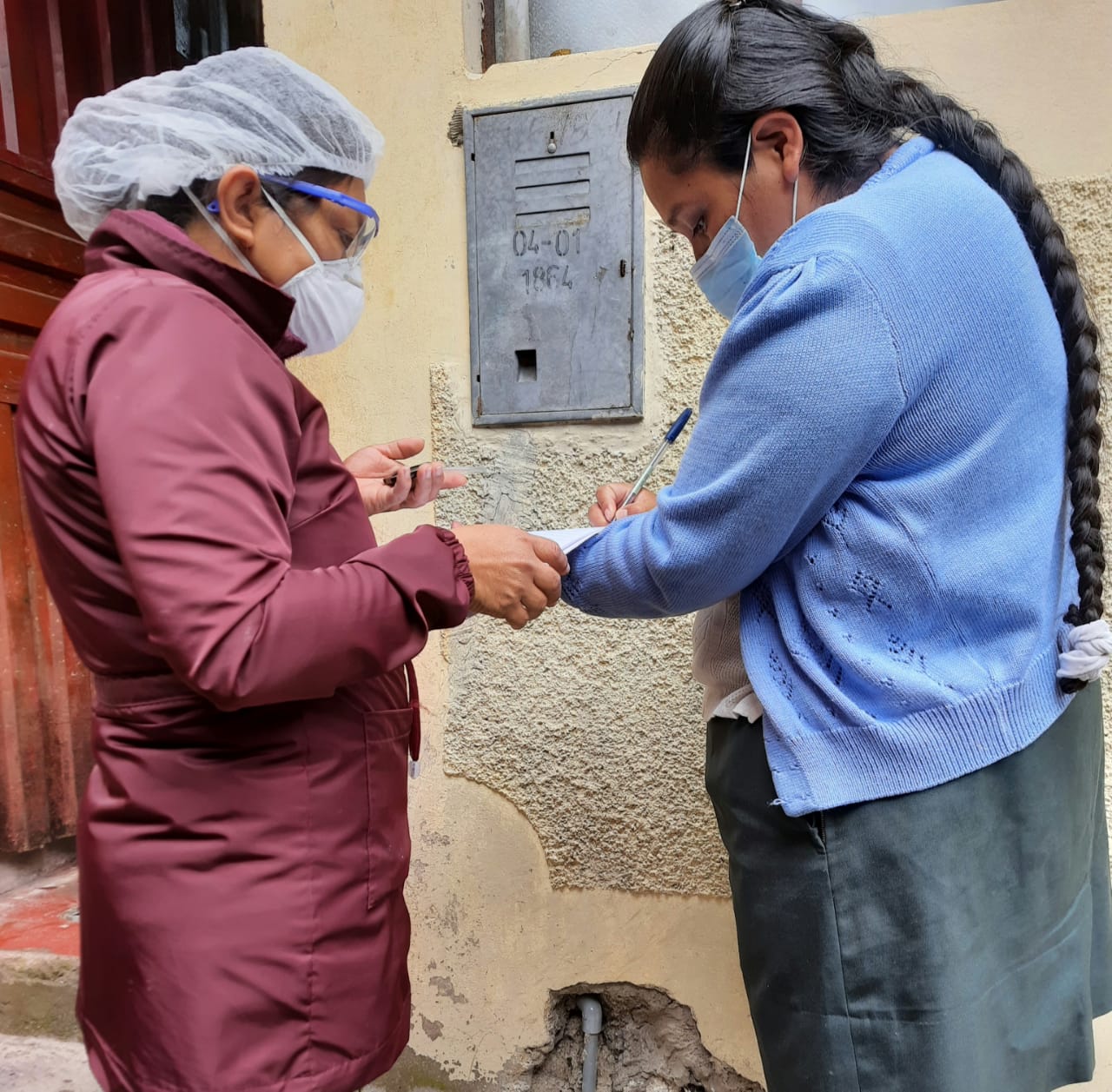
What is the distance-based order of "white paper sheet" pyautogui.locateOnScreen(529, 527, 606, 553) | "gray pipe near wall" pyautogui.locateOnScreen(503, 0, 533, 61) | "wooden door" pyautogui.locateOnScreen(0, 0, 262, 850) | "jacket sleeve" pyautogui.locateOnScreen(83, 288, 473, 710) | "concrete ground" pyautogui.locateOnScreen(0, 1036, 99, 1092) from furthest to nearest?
1. "wooden door" pyautogui.locateOnScreen(0, 0, 262, 850)
2. "concrete ground" pyautogui.locateOnScreen(0, 1036, 99, 1092)
3. "gray pipe near wall" pyautogui.locateOnScreen(503, 0, 533, 61)
4. "white paper sheet" pyautogui.locateOnScreen(529, 527, 606, 553)
5. "jacket sleeve" pyautogui.locateOnScreen(83, 288, 473, 710)

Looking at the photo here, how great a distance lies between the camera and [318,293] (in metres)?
1.16

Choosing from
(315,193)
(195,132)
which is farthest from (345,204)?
(195,132)

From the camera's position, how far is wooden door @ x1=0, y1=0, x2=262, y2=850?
245 cm

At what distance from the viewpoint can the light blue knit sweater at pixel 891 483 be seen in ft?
2.95

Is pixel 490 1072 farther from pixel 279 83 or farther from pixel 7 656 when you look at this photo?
pixel 279 83

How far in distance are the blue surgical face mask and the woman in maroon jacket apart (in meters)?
0.49

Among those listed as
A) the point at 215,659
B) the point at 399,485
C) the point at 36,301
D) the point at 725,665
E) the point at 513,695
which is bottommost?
the point at 513,695

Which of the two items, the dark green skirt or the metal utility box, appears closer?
the dark green skirt

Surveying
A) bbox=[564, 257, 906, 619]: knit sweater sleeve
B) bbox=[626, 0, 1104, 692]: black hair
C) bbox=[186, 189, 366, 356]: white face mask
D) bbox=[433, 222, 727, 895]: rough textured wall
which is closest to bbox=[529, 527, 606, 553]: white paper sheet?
bbox=[564, 257, 906, 619]: knit sweater sleeve

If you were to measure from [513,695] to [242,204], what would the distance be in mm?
1202

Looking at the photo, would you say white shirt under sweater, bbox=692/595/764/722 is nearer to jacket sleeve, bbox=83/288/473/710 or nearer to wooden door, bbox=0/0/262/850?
jacket sleeve, bbox=83/288/473/710

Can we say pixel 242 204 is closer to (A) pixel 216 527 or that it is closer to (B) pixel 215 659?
(A) pixel 216 527

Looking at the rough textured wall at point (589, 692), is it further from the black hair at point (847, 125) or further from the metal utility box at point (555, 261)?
the black hair at point (847, 125)

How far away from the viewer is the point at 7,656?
2477 millimetres
